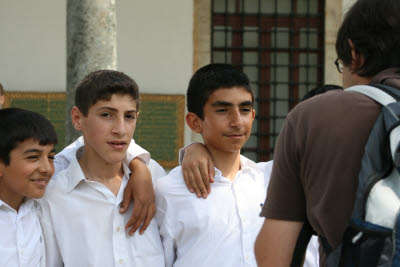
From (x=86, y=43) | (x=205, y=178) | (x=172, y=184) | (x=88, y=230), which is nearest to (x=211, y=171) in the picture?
(x=205, y=178)

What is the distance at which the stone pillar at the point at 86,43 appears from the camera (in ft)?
13.9

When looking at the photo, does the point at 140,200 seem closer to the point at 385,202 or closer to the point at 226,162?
the point at 226,162

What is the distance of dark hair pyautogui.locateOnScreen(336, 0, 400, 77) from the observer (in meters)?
1.19

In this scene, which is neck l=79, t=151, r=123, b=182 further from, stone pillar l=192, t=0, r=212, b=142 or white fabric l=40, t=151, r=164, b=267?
stone pillar l=192, t=0, r=212, b=142

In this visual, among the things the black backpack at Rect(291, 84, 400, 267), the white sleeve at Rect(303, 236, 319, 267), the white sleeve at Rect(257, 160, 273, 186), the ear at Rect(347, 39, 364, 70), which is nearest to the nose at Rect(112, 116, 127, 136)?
the white sleeve at Rect(257, 160, 273, 186)

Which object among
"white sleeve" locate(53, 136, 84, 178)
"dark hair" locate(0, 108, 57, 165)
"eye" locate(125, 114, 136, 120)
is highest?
"eye" locate(125, 114, 136, 120)

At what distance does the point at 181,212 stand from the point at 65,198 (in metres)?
0.44

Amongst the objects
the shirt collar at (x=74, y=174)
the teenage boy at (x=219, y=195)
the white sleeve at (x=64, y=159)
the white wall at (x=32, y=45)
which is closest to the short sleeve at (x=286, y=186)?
the teenage boy at (x=219, y=195)

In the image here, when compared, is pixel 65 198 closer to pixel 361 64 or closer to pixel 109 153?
pixel 109 153

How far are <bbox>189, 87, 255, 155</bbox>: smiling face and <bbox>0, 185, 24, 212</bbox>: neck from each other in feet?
2.52

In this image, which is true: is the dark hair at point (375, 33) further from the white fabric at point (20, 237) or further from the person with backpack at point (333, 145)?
the white fabric at point (20, 237)

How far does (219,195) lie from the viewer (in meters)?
2.10

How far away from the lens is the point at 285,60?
A: 7.03 meters

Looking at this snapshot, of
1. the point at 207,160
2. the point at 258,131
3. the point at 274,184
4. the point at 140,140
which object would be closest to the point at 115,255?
the point at 207,160
